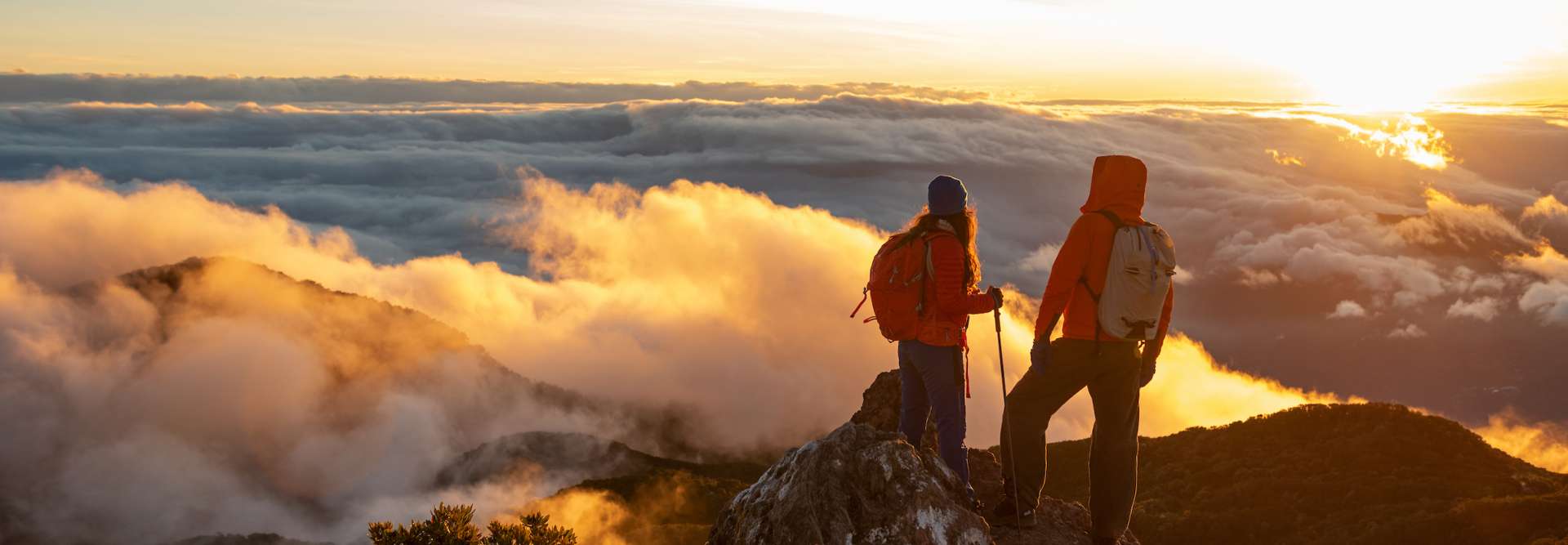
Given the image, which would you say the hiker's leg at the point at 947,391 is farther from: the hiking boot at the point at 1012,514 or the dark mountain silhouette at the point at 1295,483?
the hiking boot at the point at 1012,514

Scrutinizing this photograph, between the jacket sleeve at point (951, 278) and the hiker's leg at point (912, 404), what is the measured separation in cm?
66

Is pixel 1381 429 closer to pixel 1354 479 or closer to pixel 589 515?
pixel 1354 479

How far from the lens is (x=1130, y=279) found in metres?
6.15

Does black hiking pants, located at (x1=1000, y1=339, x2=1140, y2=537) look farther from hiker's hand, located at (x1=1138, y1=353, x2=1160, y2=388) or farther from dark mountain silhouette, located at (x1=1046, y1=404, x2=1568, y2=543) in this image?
dark mountain silhouette, located at (x1=1046, y1=404, x2=1568, y2=543)

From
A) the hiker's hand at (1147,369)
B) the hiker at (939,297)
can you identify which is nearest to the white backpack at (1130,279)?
the hiker's hand at (1147,369)

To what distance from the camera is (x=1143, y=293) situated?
20.2ft

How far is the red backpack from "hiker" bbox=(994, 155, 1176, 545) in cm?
85

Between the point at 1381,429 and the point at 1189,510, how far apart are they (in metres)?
8.15

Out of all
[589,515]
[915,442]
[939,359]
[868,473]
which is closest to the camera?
[868,473]

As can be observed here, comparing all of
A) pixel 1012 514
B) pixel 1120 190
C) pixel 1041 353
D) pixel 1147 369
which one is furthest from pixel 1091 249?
pixel 1012 514

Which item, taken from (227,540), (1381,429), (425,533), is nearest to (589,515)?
(227,540)

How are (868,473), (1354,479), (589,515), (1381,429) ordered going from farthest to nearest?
(589,515) → (1381,429) → (1354,479) → (868,473)

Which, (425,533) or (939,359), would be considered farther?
(425,533)

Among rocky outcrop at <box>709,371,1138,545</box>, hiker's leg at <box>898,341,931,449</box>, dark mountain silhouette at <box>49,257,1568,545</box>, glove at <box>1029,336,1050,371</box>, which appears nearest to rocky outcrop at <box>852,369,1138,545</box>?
dark mountain silhouette at <box>49,257,1568,545</box>
